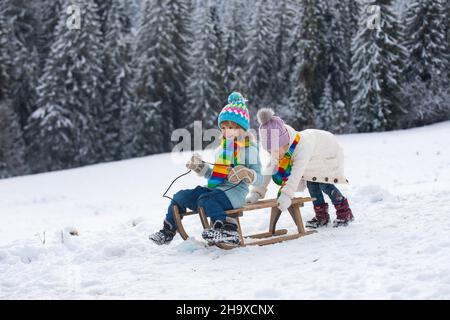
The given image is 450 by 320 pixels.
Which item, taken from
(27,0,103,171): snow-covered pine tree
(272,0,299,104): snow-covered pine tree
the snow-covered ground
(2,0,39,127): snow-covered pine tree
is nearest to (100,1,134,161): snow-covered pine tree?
(27,0,103,171): snow-covered pine tree

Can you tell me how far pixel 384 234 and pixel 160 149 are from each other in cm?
3046

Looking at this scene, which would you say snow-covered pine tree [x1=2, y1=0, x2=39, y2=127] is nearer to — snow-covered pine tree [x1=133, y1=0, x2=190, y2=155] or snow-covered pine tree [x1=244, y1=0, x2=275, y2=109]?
snow-covered pine tree [x1=133, y1=0, x2=190, y2=155]

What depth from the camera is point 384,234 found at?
5195 millimetres

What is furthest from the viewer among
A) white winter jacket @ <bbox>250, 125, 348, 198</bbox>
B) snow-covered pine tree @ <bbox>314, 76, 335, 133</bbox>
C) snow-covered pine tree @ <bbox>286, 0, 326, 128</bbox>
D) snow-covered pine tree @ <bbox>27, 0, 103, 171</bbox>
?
snow-covered pine tree @ <bbox>314, 76, 335, 133</bbox>

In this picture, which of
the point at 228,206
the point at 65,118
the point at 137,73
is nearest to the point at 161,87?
the point at 137,73

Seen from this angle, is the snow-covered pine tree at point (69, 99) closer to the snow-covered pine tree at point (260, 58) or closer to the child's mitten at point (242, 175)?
the snow-covered pine tree at point (260, 58)

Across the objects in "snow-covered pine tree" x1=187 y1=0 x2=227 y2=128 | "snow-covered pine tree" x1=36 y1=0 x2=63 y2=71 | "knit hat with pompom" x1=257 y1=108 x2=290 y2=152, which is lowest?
"knit hat with pompom" x1=257 y1=108 x2=290 y2=152

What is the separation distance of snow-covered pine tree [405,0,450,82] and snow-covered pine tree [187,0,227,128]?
43.0 feet

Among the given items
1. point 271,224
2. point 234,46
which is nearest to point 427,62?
point 234,46

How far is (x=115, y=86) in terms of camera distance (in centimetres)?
3553

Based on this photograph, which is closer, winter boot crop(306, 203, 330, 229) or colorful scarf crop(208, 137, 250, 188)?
colorful scarf crop(208, 137, 250, 188)

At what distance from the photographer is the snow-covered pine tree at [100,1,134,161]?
115ft

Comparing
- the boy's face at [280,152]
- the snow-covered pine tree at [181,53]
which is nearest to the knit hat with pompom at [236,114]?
the boy's face at [280,152]

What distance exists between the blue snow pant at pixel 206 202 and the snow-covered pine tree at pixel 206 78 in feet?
95.8
